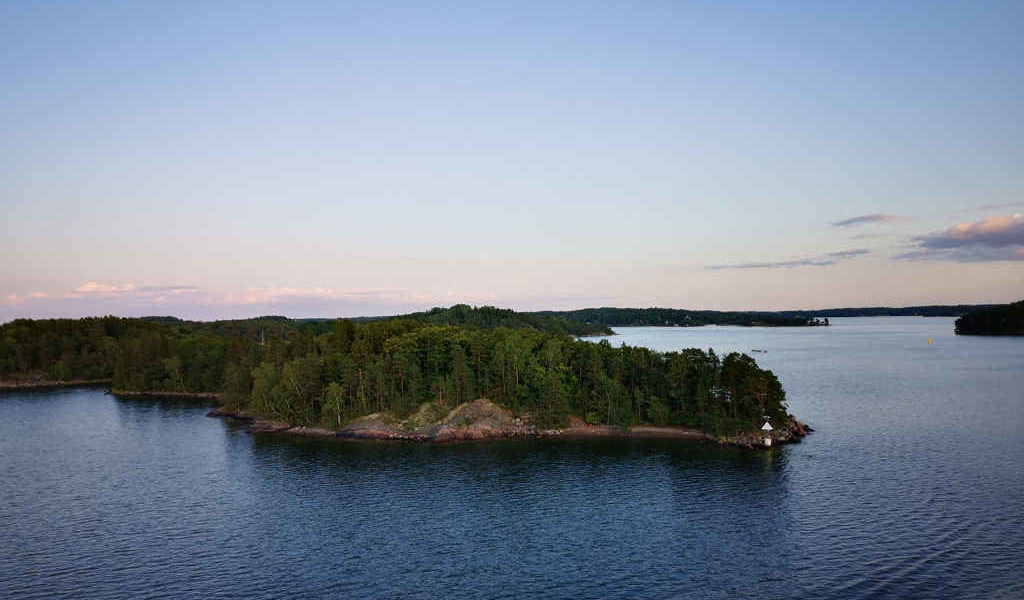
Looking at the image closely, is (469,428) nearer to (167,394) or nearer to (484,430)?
(484,430)

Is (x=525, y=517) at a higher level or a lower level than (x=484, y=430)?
lower

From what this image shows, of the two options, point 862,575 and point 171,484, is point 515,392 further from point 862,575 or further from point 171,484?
point 862,575

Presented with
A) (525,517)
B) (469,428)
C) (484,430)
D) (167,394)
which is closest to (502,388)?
(484,430)

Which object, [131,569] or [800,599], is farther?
[131,569]

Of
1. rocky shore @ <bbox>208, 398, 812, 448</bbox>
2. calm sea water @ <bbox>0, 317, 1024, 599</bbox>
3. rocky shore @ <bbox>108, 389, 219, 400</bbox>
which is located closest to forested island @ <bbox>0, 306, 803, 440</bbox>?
rocky shore @ <bbox>208, 398, 812, 448</bbox>

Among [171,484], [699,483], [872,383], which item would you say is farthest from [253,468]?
[872,383]

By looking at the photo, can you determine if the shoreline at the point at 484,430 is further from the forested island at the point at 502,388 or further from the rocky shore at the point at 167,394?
the rocky shore at the point at 167,394
